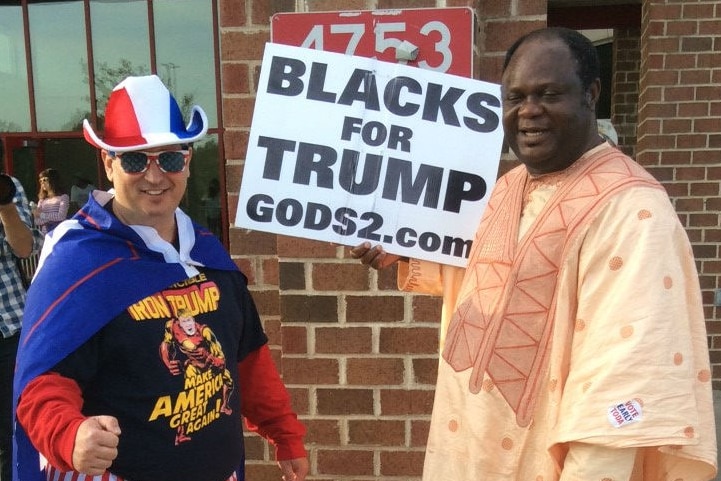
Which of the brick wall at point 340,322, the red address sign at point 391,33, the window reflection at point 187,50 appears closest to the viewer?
the red address sign at point 391,33

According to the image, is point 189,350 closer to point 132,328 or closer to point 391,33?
point 132,328

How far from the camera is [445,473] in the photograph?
158 centimetres

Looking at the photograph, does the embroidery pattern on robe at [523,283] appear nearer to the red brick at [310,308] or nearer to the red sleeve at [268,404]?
the red sleeve at [268,404]

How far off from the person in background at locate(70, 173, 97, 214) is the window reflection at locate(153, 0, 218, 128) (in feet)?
2.82

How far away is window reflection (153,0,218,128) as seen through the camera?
3.49 meters

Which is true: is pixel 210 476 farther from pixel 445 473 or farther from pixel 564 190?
pixel 564 190

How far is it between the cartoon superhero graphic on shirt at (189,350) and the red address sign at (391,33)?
1213 mm

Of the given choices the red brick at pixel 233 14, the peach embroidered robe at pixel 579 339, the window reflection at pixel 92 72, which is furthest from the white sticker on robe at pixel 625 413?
the window reflection at pixel 92 72

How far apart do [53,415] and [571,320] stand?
1169 millimetres

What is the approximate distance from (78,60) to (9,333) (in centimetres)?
163

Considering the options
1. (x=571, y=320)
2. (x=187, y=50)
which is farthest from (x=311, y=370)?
(x=187, y=50)

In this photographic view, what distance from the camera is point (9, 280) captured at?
11.0ft

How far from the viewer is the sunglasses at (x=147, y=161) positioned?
1.66 metres

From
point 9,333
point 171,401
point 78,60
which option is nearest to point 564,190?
point 171,401
